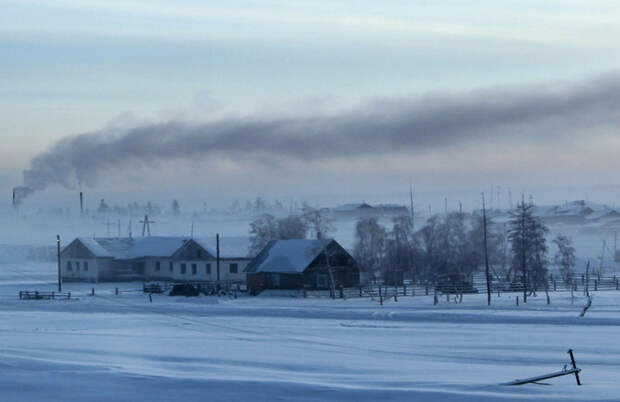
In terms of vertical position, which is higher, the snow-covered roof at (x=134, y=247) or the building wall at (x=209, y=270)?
the snow-covered roof at (x=134, y=247)

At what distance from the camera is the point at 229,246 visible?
257 feet

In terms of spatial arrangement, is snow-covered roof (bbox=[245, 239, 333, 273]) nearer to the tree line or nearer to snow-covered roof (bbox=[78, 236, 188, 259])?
the tree line

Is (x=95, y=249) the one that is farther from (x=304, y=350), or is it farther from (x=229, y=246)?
(x=304, y=350)

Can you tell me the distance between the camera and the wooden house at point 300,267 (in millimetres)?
65125

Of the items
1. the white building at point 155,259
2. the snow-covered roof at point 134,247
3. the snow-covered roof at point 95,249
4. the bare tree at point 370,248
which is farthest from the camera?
the snow-covered roof at point 95,249

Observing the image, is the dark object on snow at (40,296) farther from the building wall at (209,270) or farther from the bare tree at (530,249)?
the bare tree at (530,249)

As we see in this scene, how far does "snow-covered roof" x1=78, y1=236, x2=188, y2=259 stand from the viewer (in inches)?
3243

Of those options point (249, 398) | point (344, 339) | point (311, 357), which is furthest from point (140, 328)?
point (249, 398)

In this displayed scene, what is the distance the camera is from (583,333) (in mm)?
35375

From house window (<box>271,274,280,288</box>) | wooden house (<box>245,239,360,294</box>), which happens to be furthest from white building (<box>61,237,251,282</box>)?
house window (<box>271,274,280,288</box>)

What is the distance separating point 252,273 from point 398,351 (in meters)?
36.8

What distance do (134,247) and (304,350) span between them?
58.0 meters

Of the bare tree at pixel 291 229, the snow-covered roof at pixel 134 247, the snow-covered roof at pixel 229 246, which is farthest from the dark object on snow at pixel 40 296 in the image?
the bare tree at pixel 291 229

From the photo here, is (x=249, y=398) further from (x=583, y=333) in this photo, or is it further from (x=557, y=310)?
(x=557, y=310)
